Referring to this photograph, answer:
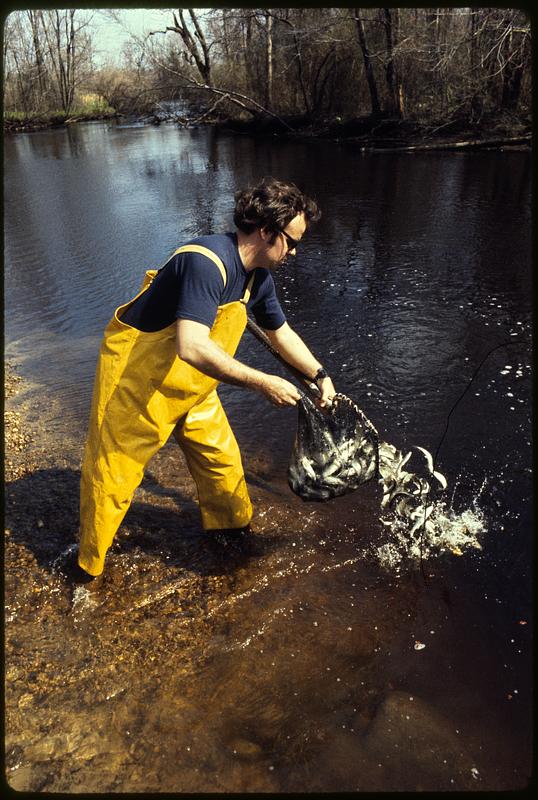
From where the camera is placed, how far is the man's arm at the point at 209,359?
8.20ft

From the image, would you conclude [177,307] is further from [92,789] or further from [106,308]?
[106,308]

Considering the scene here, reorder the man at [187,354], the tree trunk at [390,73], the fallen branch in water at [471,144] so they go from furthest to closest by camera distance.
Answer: the tree trunk at [390,73] → the fallen branch in water at [471,144] → the man at [187,354]

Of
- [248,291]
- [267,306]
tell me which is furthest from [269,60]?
[248,291]

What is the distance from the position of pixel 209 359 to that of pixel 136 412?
57 centimetres

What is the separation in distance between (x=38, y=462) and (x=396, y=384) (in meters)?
3.03

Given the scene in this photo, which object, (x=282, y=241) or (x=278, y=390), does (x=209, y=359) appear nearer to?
(x=278, y=390)

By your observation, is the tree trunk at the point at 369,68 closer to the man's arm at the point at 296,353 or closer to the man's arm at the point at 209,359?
the man's arm at the point at 296,353

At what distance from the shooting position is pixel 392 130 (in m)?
20.6

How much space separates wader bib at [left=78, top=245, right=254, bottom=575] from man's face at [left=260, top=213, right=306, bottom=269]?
0.53 feet

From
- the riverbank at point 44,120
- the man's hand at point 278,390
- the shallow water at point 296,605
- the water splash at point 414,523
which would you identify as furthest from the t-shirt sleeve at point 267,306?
the riverbank at point 44,120

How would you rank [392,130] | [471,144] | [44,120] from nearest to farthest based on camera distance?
Answer: 1. [471,144]
2. [392,130]
3. [44,120]

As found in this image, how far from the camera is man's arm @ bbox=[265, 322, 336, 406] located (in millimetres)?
3262

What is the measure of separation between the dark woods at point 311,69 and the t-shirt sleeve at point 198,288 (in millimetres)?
11095

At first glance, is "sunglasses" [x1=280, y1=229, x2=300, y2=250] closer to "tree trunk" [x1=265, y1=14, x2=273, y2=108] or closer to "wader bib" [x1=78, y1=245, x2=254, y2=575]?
"wader bib" [x1=78, y1=245, x2=254, y2=575]
